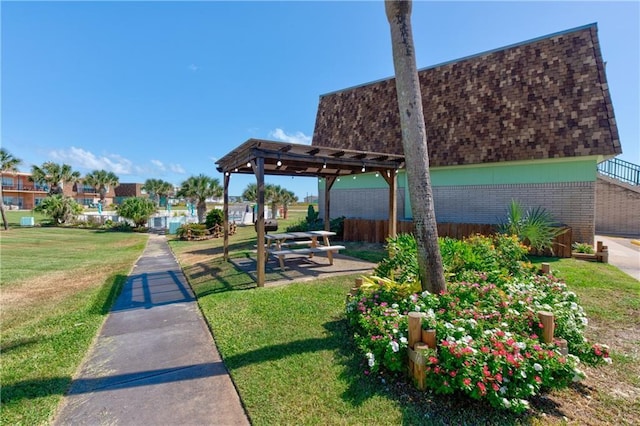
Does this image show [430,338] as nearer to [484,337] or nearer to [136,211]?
[484,337]

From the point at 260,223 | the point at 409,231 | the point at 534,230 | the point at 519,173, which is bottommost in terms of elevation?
the point at 409,231

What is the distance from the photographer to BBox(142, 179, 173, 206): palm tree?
54.8 m

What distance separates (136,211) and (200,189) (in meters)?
5.95

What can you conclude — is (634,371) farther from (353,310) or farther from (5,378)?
(5,378)

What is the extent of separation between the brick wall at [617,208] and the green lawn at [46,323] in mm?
23936

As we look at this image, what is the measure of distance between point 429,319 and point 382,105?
14.5 metres

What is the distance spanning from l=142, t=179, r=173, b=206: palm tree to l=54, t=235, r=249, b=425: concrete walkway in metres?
56.0

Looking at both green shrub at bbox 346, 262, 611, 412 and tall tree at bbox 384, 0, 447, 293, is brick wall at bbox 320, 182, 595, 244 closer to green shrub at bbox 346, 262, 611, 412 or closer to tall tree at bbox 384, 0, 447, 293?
green shrub at bbox 346, 262, 611, 412

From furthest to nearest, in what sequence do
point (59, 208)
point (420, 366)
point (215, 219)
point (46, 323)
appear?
point (59, 208) < point (215, 219) < point (46, 323) < point (420, 366)

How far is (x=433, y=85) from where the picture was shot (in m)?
13.9

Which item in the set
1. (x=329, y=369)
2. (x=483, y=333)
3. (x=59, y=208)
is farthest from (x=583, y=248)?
(x=59, y=208)

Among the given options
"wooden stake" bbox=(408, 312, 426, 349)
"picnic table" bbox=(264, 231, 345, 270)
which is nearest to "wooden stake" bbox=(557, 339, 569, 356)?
"wooden stake" bbox=(408, 312, 426, 349)

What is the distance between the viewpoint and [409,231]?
1283cm

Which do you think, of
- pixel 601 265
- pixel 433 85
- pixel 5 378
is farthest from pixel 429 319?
pixel 433 85
